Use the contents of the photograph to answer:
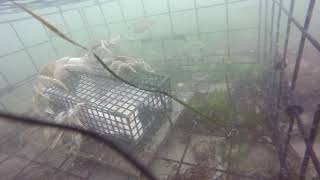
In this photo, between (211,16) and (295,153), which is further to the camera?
(211,16)

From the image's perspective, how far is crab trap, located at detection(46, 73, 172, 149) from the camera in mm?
3629

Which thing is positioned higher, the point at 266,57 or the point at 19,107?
the point at 266,57

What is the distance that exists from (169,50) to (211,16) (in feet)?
20.2

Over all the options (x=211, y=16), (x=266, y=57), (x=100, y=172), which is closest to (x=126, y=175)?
(x=100, y=172)

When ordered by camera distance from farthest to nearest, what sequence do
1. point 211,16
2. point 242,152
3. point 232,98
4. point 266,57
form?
1. point 211,16
2. point 266,57
3. point 232,98
4. point 242,152

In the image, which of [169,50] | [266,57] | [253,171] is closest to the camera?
[253,171]

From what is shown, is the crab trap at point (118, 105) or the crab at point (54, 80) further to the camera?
the crab at point (54, 80)

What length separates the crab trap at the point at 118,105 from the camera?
3629 mm

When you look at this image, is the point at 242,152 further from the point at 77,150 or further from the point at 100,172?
the point at 77,150

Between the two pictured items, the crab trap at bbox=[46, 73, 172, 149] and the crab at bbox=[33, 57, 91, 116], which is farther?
the crab at bbox=[33, 57, 91, 116]

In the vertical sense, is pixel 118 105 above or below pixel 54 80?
below

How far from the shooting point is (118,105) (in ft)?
12.1

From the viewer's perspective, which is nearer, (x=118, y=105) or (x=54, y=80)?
(x=118, y=105)

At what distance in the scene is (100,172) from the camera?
3.74 metres
